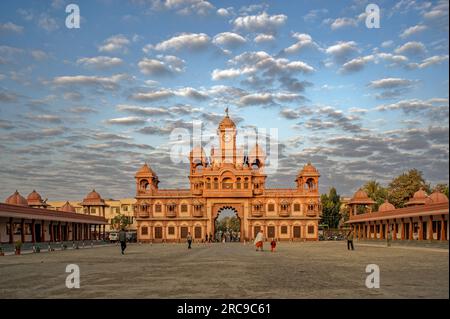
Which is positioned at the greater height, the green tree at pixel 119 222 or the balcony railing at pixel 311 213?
the balcony railing at pixel 311 213

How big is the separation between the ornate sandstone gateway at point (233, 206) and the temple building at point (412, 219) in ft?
26.3

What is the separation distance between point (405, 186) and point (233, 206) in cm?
2833

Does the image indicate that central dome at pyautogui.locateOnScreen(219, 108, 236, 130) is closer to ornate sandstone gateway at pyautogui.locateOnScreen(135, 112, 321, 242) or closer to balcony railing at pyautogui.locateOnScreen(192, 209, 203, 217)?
ornate sandstone gateway at pyautogui.locateOnScreen(135, 112, 321, 242)

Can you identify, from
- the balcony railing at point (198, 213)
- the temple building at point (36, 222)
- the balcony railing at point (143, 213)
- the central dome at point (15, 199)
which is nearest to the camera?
the temple building at point (36, 222)

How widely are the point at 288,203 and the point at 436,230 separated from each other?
3015 cm

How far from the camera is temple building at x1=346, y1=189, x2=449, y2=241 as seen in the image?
41.8m

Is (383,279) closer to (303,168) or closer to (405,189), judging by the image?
(303,168)

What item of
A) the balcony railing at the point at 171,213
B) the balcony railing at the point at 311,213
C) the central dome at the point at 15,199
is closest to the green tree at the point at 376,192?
the balcony railing at the point at 311,213

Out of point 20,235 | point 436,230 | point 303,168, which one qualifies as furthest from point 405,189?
point 20,235

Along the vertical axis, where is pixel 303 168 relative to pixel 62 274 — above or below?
above

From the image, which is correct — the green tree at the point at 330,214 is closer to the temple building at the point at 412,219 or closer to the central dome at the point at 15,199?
the temple building at the point at 412,219

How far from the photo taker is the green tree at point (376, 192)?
92.5 metres

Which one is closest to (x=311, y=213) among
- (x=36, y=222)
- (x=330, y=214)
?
(x=330, y=214)

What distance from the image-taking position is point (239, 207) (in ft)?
245
